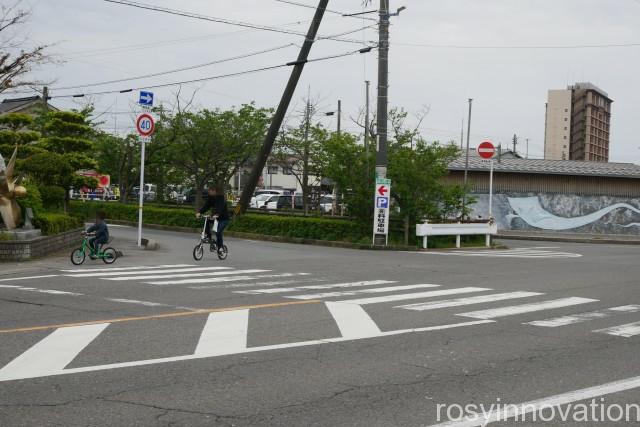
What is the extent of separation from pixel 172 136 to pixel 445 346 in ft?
94.8

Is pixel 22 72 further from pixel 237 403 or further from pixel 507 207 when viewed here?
pixel 507 207

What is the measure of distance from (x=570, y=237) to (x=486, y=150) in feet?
34.1

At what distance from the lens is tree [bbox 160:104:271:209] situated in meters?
33.6

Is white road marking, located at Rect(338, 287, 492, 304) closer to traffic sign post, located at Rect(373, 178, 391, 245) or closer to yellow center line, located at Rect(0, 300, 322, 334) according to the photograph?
yellow center line, located at Rect(0, 300, 322, 334)

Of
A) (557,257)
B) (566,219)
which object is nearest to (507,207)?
(566,219)

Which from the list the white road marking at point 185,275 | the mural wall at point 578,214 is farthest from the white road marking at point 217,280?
the mural wall at point 578,214

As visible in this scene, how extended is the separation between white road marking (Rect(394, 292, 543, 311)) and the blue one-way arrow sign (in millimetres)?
12702

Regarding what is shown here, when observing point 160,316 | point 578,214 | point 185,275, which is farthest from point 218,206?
point 578,214

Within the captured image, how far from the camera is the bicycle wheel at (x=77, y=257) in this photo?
1600 cm

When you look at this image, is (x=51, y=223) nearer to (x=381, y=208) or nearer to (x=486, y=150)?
(x=381, y=208)

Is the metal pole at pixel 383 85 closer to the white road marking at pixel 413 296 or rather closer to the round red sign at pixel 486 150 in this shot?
the round red sign at pixel 486 150

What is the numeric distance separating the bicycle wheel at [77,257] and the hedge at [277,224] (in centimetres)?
859

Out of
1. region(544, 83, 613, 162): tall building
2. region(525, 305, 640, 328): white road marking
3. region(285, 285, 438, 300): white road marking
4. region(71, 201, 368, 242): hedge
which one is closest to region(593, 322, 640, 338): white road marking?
region(525, 305, 640, 328): white road marking

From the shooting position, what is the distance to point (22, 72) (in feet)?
70.1
